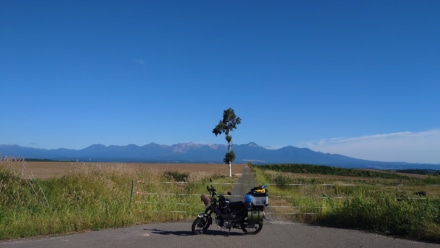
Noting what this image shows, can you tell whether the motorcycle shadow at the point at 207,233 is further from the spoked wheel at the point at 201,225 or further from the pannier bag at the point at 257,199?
the pannier bag at the point at 257,199

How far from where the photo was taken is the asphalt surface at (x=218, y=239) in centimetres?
782

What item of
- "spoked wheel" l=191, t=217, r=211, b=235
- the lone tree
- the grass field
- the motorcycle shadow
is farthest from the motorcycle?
the lone tree

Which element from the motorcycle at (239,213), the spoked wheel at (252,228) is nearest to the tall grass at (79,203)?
the motorcycle at (239,213)

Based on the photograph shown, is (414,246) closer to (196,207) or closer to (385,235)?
(385,235)

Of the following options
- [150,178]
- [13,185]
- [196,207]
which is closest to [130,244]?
[196,207]

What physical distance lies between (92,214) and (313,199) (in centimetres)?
714

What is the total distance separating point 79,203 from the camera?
1258 centimetres

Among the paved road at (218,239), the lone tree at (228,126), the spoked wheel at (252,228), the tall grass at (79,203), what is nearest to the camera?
the paved road at (218,239)

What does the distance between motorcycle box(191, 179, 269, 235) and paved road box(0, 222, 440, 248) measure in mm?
216

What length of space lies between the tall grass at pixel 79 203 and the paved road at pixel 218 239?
75 centimetres

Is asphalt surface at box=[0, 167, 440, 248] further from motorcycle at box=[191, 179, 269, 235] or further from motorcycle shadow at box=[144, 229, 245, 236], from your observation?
motorcycle at box=[191, 179, 269, 235]

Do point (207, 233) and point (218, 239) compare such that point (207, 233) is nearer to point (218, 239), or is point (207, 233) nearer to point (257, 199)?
point (218, 239)

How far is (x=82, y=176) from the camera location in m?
15.1

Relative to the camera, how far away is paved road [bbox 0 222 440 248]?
7820 millimetres
